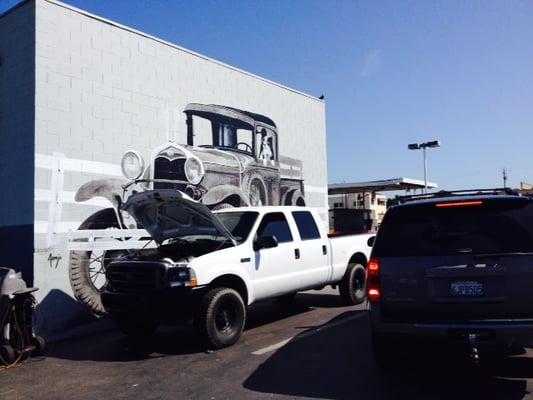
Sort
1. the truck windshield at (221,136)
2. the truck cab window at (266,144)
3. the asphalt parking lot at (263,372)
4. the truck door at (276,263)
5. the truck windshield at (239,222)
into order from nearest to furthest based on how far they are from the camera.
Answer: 1. the asphalt parking lot at (263,372)
2. the truck door at (276,263)
3. the truck windshield at (239,222)
4. the truck windshield at (221,136)
5. the truck cab window at (266,144)

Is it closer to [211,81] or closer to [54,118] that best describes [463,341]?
[54,118]

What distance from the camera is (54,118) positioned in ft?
30.5

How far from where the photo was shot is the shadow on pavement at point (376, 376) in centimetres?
479

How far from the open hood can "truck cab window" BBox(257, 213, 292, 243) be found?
0.80 m

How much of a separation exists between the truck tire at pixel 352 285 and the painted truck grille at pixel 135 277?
4256 mm

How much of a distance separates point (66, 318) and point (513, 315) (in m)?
7.48

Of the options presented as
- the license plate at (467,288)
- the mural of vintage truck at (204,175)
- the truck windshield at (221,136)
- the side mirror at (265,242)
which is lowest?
the license plate at (467,288)

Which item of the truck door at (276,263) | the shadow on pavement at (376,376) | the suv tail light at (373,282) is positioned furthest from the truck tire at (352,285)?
the suv tail light at (373,282)

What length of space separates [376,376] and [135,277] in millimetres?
3435

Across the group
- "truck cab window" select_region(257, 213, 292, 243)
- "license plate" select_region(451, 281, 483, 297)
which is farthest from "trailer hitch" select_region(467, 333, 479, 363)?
"truck cab window" select_region(257, 213, 292, 243)

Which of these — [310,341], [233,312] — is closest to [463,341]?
[310,341]

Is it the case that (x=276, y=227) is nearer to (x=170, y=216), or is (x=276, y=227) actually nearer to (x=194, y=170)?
(x=170, y=216)

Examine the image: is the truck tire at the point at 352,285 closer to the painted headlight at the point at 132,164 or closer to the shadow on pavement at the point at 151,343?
the shadow on pavement at the point at 151,343

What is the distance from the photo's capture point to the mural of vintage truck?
382 inches
